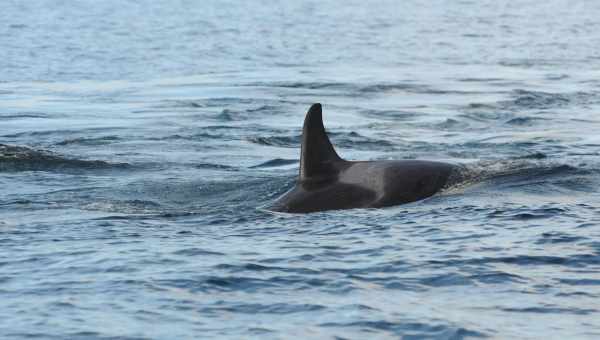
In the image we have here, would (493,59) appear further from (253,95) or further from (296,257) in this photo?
(296,257)

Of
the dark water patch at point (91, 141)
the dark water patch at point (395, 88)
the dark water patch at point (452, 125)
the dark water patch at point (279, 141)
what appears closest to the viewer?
the dark water patch at point (91, 141)

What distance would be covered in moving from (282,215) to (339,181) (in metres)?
0.65

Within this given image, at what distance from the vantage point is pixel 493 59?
3812 centimetres

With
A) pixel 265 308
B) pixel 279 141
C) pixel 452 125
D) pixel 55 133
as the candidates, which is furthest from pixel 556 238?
pixel 55 133

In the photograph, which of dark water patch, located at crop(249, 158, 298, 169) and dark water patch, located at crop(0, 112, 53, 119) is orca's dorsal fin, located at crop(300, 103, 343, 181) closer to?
dark water patch, located at crop(249, 158, 298, 169)

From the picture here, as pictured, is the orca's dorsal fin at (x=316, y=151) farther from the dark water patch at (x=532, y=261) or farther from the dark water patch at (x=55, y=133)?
the dark water patch at (x=55, y=133)

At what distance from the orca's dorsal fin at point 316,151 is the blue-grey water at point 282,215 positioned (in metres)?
0.58

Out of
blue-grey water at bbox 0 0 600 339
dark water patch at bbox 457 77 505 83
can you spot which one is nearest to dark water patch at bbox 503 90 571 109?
blue-grey water at bbox 0 0 600 339

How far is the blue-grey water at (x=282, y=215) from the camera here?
7871 millimetres

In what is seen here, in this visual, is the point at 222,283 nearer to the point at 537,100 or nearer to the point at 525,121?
the point at 525,121

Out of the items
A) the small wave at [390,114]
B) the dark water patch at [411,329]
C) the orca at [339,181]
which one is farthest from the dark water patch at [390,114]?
the dark water patch at [411,329]

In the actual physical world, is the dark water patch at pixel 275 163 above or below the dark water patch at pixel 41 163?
below

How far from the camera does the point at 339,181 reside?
1135 cm

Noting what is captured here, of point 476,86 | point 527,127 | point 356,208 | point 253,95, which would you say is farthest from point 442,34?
point 356,208
